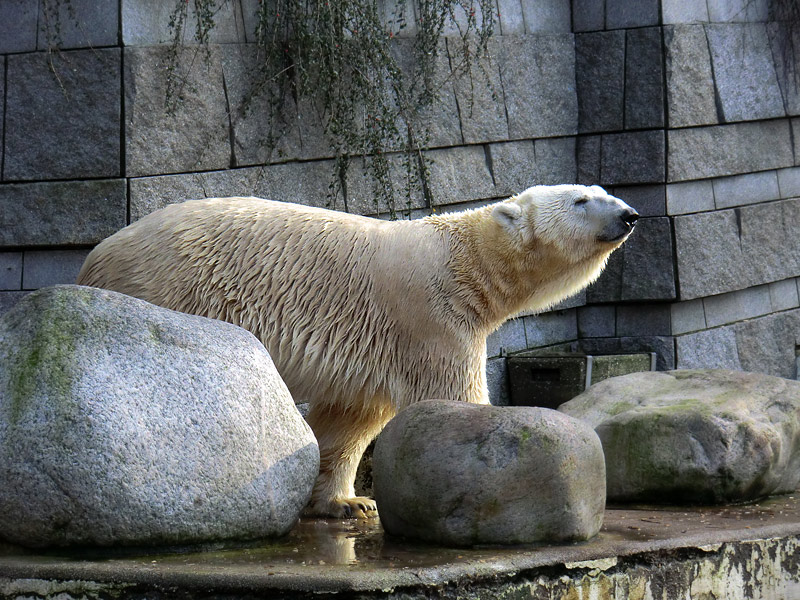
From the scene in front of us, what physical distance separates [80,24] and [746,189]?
184 inches

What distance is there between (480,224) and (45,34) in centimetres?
218

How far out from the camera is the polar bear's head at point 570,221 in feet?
15.5

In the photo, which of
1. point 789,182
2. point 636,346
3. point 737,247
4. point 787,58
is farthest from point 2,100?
point 789,182

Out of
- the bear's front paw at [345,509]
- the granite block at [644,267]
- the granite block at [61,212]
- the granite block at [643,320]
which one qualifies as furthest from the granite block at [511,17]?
the bear's front paw at [345,509]

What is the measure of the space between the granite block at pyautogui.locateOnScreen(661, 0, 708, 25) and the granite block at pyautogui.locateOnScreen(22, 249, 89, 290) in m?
3.92

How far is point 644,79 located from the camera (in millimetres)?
7191

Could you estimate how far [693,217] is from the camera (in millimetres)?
7336

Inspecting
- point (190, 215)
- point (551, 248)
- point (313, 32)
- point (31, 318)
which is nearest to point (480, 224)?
point (551, 248)

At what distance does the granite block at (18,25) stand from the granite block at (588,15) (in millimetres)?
3588

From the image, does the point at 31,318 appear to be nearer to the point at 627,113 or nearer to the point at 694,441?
the point at 694,441

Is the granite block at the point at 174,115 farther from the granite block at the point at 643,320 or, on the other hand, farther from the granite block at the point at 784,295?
the granite block at the point at 784,295

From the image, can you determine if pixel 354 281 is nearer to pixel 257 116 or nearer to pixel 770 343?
pixel 257 116

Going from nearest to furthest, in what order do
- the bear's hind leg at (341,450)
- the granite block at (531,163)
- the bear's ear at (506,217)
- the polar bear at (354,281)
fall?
the polar bear at (354,281), the bear's hind leg at (341,450), the bear's ear at (506,217), the granite block at (531,163)

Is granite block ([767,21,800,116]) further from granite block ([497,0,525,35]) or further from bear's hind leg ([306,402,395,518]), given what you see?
bear's hind leg ([306,402,395,518])
